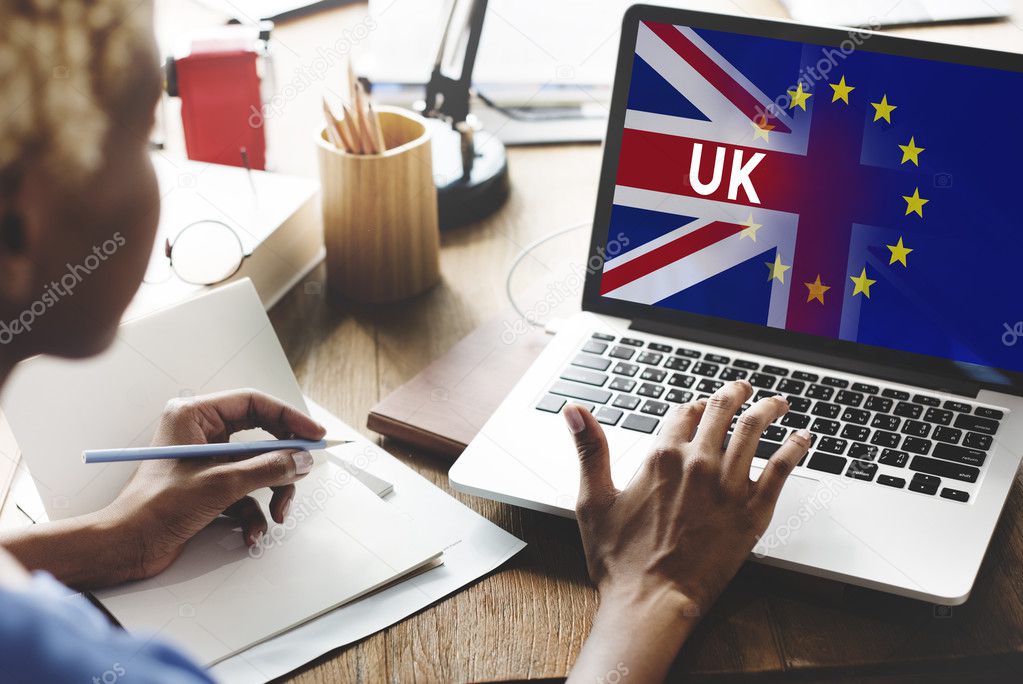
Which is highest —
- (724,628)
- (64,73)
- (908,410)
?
(64,73)

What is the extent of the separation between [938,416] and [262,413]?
611 millimetres

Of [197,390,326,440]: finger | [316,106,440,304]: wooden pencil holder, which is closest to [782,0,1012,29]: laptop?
[316,106,440,304]: wooden pencil holder

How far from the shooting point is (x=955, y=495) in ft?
2.50

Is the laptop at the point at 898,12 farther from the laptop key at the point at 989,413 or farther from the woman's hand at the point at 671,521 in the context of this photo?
the woman's hand at the point at 671,521

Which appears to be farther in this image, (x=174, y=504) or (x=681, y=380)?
(x=681, y=380)

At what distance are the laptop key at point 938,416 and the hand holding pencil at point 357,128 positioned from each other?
637 millimetres

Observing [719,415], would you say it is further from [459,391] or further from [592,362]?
[459,391]

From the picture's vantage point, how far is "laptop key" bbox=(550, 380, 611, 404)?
0.88 metres

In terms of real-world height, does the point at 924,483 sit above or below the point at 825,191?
below

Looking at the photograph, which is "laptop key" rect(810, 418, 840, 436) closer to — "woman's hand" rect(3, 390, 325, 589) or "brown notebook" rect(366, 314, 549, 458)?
"brown notebook" rect(366, 314, 549, 458)

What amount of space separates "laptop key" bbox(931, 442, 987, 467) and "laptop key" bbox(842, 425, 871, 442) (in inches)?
2.3

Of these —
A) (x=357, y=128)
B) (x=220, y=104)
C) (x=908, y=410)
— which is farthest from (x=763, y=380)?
(x=220, y=104)

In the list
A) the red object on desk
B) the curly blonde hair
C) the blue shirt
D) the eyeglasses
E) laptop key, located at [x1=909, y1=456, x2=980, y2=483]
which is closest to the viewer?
the blue shirt

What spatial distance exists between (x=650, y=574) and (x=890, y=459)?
0.82ft
